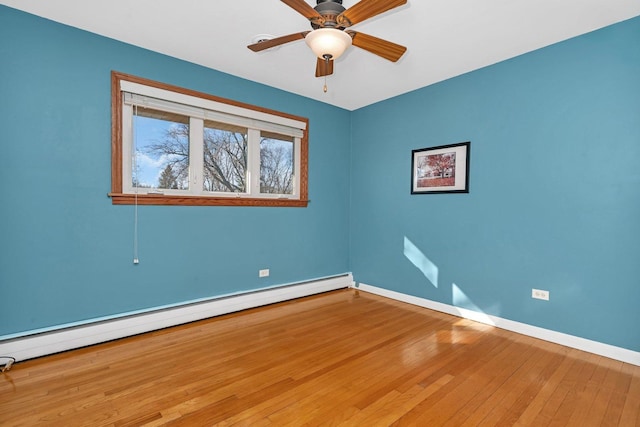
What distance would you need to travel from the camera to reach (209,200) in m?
3.36

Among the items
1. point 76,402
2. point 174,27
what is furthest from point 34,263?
point 174,27

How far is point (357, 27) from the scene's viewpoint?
2.54 metres

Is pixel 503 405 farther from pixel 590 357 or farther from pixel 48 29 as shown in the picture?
pixel 48 29

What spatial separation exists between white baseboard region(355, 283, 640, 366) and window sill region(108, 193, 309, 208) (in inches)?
78.1

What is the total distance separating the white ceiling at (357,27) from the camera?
2312 millimetres

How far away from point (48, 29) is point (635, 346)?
540 centimetres

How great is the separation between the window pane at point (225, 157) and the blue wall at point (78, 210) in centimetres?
31

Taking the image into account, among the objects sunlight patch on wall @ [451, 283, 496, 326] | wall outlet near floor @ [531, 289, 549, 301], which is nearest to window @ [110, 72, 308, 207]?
sunlight patch on wall @ [451, 283, 496, 326]

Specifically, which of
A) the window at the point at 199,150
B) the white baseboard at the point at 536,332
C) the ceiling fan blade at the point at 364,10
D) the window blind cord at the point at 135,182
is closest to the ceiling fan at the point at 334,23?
the ceiling fan blade at the point at 364,10

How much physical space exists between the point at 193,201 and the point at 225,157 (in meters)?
0.65

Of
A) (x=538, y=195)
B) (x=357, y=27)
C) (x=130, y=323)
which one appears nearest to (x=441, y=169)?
(x=538, y=195)

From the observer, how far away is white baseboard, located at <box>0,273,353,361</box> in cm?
240

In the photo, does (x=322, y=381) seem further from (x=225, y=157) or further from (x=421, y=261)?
(x=225, y=157)

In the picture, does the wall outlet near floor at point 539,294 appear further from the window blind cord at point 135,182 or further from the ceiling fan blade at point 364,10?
the window blind cord at point 135,182
